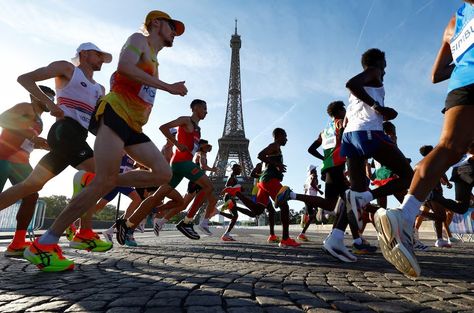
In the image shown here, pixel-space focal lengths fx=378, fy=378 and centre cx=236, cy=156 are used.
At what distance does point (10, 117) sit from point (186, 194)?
446 centimetres

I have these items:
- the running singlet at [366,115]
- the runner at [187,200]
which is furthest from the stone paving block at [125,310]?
the runner at [187,200]

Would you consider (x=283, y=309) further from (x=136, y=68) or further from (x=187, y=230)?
(x=187, y=230)

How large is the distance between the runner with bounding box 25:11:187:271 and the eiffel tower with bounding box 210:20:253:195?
173 ft

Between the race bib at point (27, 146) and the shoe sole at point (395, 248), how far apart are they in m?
4.36

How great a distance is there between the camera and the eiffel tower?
57750mm

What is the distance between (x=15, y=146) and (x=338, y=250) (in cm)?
410

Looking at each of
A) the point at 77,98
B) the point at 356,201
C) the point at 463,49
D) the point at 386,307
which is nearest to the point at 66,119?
the point at 77,98

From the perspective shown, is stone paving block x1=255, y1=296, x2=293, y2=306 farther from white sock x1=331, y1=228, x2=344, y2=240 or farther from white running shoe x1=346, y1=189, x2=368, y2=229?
white sock x1=331, y1=228, x2=344, y2=240

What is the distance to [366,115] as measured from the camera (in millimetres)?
4227

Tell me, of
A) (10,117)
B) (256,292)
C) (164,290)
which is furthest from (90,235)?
(256,292)

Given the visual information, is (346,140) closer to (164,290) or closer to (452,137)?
(452,137)

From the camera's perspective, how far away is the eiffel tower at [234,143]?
57.8 m

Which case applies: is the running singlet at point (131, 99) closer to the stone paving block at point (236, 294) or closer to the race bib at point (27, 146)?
the stone paving block at point (236, 294)

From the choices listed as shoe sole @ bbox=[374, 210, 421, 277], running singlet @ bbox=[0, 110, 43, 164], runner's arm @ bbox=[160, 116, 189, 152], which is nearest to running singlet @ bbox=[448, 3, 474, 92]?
shoe sole @ bbox=[374, 210, 421, 277]
